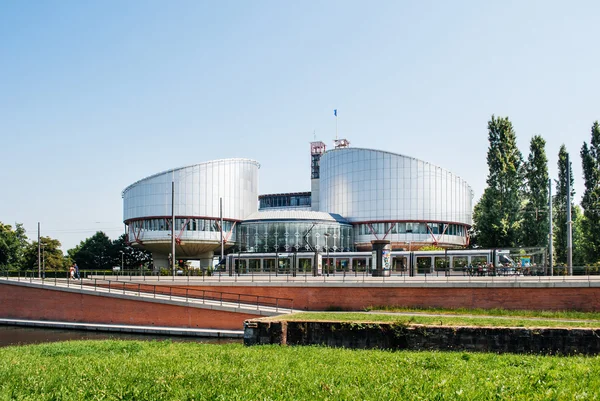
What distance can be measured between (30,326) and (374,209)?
51.0 m

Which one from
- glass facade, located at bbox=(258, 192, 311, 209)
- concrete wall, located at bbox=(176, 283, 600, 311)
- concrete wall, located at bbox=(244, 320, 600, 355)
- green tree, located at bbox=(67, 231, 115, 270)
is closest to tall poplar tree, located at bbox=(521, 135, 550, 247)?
concrete wall, located at bbox=(176, 283, 600, 311)

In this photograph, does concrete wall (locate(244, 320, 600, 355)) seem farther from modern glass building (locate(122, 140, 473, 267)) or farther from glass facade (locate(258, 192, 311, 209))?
glass facade (locate(258, 192, 311, 209))

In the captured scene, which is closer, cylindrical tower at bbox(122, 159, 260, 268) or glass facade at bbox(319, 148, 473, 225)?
glass facade at bbox(319, 148, 473, 225)

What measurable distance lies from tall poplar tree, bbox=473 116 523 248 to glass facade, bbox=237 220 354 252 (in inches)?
1003

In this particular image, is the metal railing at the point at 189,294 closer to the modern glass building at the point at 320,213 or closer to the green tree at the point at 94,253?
the modern glass building at the point at 320,213

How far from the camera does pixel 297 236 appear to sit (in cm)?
7600

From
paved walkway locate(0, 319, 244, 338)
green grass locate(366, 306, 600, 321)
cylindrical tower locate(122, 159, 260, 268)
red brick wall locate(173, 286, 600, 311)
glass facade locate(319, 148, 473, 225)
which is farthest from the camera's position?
cylindrical tower locate(122, 159, 260, 268)

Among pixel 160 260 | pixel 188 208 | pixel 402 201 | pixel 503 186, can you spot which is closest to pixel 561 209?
pixel 503 186

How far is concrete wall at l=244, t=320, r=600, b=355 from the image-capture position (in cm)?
1788

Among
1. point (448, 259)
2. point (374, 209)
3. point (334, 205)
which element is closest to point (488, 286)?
point (448, 259)

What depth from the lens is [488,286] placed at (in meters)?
29.7

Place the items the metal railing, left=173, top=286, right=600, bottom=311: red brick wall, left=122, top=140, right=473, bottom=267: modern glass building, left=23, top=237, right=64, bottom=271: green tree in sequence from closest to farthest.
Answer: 1. left=173, top=286, right=600, bottom=311: red brick wall
2. the metal railing
3. left=23, top=237, right=64, bottom=271: green tree
4. left=122, top=140, right=473, bottom=267: modern glass building

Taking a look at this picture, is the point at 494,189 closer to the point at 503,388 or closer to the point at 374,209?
the point at 374,209

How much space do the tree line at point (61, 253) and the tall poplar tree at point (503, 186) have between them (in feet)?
159
